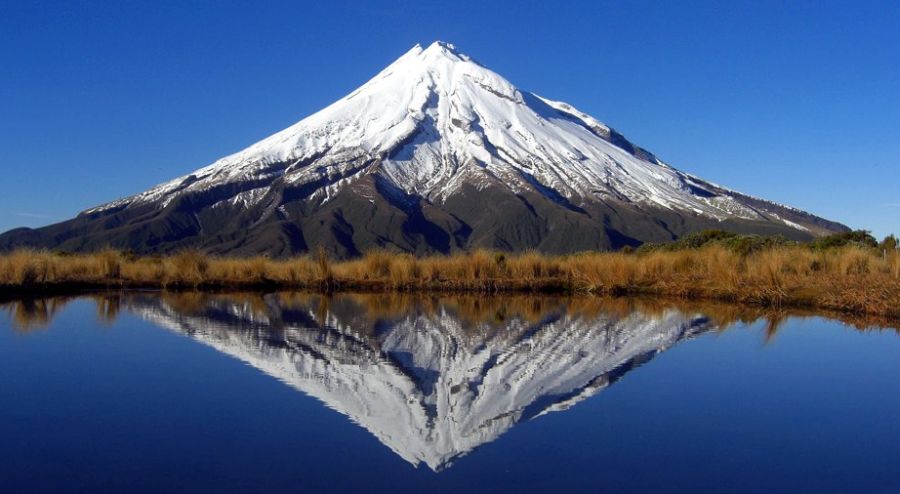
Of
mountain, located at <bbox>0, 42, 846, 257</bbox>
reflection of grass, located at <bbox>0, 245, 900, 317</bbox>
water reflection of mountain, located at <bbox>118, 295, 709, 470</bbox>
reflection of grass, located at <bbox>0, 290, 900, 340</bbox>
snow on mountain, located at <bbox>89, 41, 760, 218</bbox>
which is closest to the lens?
water reflection of mountain, located at <bbox>118, 295, 709, 470</bbox>

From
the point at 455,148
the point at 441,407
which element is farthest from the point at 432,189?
the point at 441,407

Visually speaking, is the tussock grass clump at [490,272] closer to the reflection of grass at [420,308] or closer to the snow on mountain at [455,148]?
the reflection of grass at [420,308]

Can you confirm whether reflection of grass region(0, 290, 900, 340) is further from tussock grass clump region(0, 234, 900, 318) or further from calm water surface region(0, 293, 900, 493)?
tussock grass clump region(0, 234, 900, 318)

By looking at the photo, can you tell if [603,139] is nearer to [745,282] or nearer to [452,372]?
[745,282]

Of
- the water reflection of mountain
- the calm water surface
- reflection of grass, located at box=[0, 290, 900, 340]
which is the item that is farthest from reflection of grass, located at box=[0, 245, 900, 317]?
the calm water surface

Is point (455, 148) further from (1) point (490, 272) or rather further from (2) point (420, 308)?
(2) point (420, 308)

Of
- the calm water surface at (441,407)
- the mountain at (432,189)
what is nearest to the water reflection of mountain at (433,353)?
the calm water surface at (441,407)
